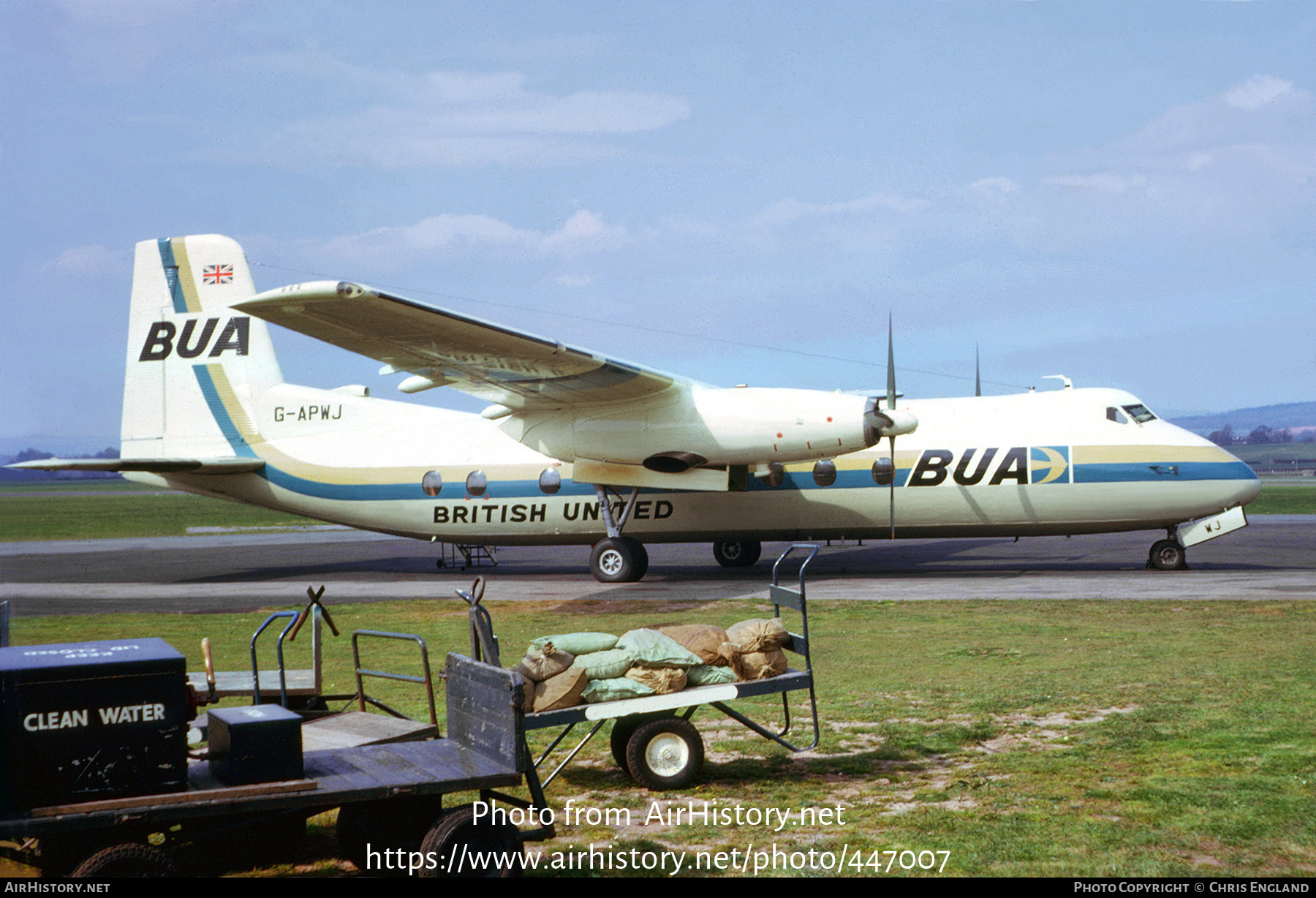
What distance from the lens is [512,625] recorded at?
16.7 metres

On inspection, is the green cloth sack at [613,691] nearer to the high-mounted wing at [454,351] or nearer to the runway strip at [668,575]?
the runway strip at [668,575]

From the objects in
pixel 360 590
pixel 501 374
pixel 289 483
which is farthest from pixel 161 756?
pixel 289 483

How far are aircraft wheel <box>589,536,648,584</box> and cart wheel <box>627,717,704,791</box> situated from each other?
15.2m

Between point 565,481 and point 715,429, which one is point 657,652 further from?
point 565,481

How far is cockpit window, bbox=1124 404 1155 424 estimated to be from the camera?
72.7ft

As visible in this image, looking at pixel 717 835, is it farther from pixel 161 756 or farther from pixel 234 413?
pixel 234 413

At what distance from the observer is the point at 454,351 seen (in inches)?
755

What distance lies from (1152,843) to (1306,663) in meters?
6.89

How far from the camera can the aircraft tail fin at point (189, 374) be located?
26.0m

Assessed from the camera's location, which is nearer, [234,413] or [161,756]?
[161,756]

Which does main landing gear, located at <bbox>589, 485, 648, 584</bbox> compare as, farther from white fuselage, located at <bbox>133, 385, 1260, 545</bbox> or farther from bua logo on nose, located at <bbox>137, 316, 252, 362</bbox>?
bua logo on nose, located at <bbox>137, 316, 252, 362</bbox>

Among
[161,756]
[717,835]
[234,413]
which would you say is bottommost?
[717,835]

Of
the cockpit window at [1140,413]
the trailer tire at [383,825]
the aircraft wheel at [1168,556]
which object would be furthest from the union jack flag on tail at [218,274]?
the trailer tire at [383,825]

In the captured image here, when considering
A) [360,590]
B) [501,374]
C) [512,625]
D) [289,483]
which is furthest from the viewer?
[289,483]
